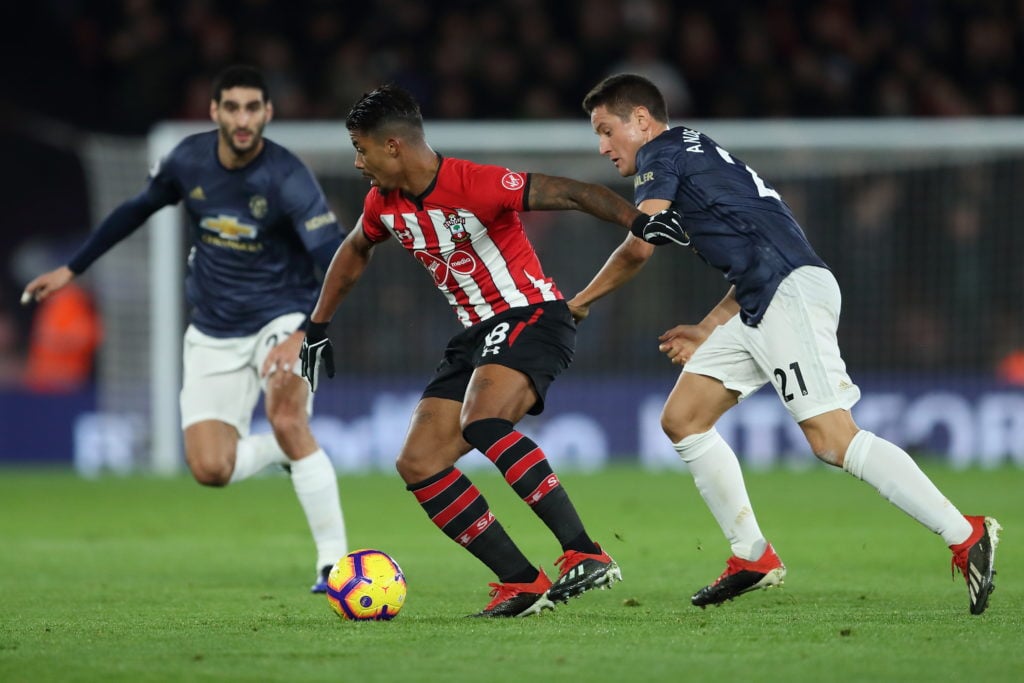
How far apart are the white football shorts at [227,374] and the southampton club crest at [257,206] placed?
0.53 meters

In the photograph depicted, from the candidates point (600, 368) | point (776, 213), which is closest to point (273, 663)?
point (776, 213)

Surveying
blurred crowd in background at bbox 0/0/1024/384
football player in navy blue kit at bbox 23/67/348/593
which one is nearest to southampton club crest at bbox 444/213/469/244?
football player in navy blue kit at bbox 23/67/348/593

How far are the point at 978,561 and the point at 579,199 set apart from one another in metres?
1.89

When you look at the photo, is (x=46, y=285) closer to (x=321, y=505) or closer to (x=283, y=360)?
(x=283, y=360)

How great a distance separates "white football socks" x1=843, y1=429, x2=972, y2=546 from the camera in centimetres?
569

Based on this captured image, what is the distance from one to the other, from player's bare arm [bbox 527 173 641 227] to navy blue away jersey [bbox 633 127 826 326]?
39cm

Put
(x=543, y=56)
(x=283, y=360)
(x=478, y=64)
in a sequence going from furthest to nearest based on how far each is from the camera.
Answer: (x=478, y=64), (x=543, y=56), (x=283, y=360)

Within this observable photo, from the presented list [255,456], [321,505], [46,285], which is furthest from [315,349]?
[46,285]

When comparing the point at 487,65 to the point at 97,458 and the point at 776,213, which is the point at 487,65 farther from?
the point at 776,213

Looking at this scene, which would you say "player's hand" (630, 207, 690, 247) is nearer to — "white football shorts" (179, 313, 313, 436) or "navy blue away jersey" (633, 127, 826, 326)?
"navy blue away jersey" (633, 127, 826, 326)

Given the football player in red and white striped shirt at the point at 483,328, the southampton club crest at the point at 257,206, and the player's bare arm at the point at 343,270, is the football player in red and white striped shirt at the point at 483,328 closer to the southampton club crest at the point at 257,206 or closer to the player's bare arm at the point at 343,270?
the player's bare arm at the point at 343,270

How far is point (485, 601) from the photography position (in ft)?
21.1

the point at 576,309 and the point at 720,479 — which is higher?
the point at 576,309

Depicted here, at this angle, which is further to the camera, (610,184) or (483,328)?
(610,184)
